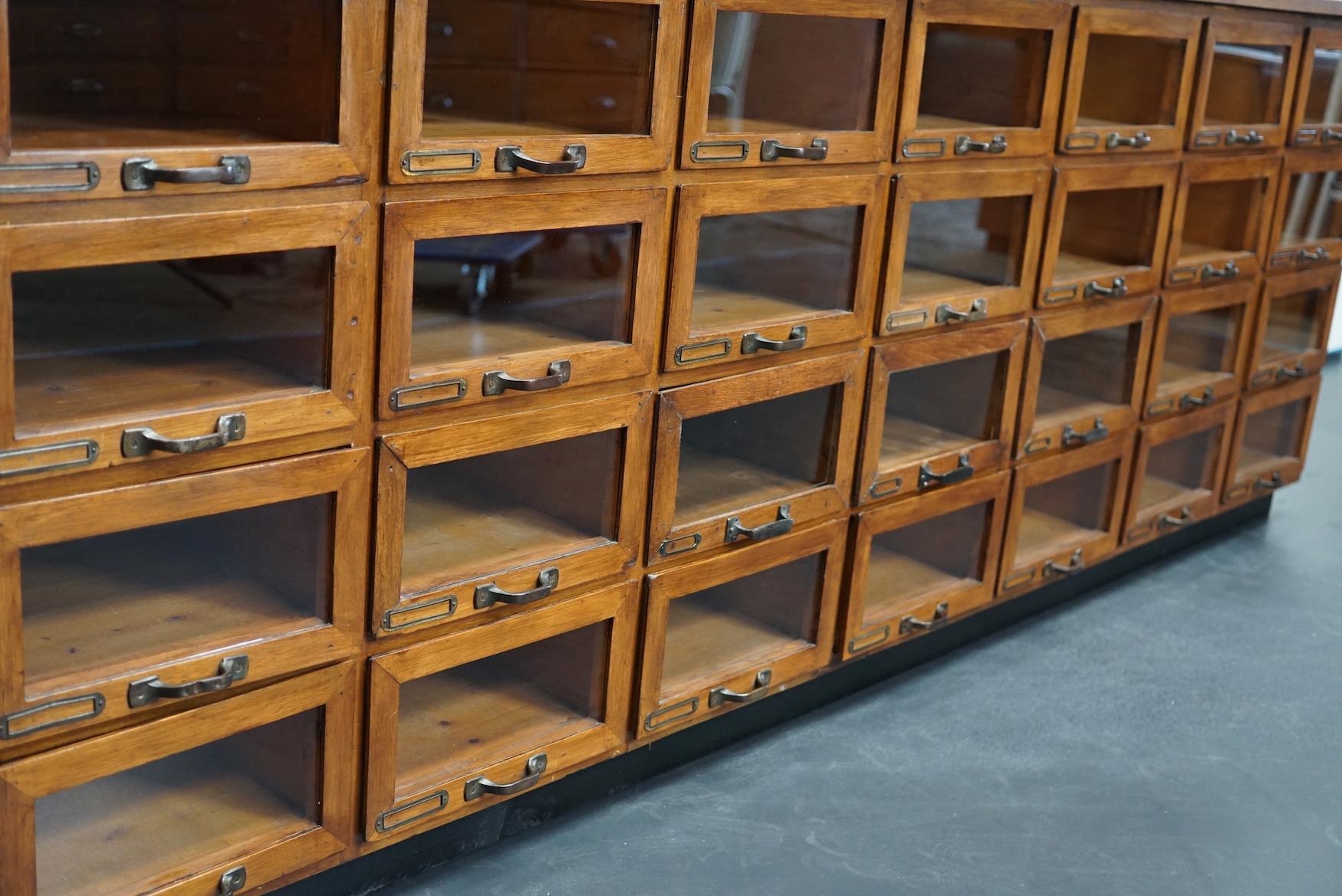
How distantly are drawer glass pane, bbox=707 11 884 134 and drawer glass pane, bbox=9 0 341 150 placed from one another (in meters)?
0.63

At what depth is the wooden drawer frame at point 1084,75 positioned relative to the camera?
272 cm

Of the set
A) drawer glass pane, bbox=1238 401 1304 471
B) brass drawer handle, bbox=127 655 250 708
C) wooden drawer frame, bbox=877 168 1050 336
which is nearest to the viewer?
brass drawer handle, bbox=127 655 250 708

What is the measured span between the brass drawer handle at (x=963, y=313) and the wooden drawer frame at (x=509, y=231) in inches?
27.7


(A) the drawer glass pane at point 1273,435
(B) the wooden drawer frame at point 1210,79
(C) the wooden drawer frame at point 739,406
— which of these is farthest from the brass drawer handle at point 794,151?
(A) the drawer glass pane at point 1273,435

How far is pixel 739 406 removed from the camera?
2342 mm

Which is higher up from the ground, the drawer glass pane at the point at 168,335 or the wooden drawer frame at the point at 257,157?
the wooden drawer frame at the point at 257,157

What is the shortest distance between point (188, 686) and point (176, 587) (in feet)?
0.51

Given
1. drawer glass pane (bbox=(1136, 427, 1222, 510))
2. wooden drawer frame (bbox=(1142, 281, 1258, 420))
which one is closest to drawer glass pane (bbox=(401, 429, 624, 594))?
wooden drawer frame (bbox=(1142, 281, 1258, 420))

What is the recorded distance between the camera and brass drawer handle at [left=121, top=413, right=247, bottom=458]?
62.2 inches

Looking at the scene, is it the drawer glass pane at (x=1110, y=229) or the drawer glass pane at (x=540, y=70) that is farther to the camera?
the drawer glass pane at (x=1110, y=229)

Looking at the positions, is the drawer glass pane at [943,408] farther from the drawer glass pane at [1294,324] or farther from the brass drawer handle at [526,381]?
the drawer glass pane at [1294,324]

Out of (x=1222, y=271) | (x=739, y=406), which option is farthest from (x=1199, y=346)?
(x=739, y=406)

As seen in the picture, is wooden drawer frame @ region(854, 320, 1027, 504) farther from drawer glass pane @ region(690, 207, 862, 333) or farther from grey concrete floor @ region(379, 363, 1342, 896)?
grey concrete floor @ region(379, 363, 1342, 896)

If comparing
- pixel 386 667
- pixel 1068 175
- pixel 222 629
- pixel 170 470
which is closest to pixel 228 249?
pixel 170 470
